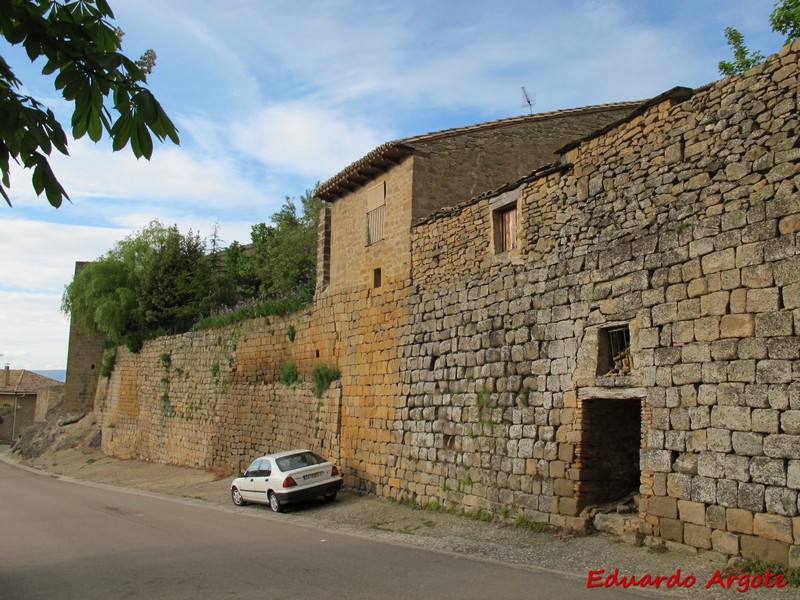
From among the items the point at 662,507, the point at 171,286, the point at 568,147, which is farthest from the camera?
the point at 171,286

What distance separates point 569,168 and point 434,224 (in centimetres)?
409

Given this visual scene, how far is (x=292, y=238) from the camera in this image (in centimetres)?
3522

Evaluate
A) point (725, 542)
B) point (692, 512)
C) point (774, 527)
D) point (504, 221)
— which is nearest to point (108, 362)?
point (504, 221)

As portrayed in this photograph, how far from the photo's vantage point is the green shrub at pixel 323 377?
59.2 feet

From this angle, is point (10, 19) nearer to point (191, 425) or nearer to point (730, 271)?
point (730, 271)

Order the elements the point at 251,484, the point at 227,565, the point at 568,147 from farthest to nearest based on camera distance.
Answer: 1. the point at 251,484
2. the point at 568,147
3. the point at 227,565

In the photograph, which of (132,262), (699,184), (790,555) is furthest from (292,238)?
(790,555)

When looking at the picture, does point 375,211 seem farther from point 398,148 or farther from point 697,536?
point 697,536

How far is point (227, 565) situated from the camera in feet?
30.0

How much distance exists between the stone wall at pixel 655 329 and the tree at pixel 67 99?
7237 mm

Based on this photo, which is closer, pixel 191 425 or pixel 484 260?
pixel 484 260

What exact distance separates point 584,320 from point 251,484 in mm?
9569

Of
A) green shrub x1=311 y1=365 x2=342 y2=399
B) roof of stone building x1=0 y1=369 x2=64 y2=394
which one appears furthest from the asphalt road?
roof of stone building x1=0 y1=369 x2=64 y2=394

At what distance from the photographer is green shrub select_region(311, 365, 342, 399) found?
59.2 ft
